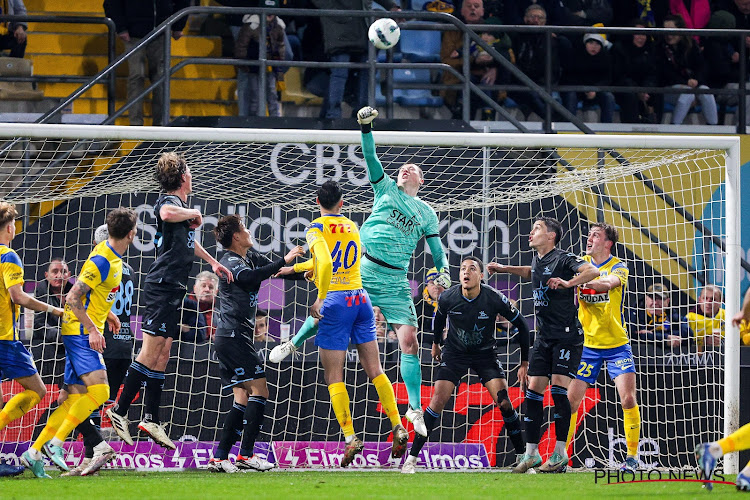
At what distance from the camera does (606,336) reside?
9.60 meters

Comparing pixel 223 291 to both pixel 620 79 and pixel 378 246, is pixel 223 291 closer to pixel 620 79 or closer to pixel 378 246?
pixel 378 246

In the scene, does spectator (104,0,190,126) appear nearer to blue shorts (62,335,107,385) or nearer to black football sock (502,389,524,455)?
blue shorts (62,335,107,385)

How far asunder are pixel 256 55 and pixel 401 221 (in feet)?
16.7

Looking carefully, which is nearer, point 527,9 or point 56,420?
point 56,420

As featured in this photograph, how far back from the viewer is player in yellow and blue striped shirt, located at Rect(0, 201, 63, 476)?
8.23 m

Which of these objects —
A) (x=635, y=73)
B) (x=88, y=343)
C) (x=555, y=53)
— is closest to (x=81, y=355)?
(x=88, y=343)

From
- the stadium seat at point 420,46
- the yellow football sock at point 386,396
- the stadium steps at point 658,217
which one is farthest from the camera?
the stadium seat at point 420,46

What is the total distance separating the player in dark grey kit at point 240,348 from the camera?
886cm

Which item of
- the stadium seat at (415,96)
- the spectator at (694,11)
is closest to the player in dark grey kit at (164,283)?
the stadium seat at (415,96)

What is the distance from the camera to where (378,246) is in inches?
361

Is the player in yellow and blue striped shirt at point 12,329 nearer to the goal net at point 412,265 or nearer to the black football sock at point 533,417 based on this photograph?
the goal net at point 412,265

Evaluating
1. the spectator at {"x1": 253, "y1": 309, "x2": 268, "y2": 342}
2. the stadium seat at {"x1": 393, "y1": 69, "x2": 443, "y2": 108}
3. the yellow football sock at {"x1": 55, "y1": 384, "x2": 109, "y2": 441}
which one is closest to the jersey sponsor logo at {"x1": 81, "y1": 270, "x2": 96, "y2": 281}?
A: the yellow football sock at {"x1": 55, "y1": 384, "x2": 109, "y2": 441}

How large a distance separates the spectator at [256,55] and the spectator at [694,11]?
5.57 meters

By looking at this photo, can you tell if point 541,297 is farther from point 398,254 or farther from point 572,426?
point 398,254
